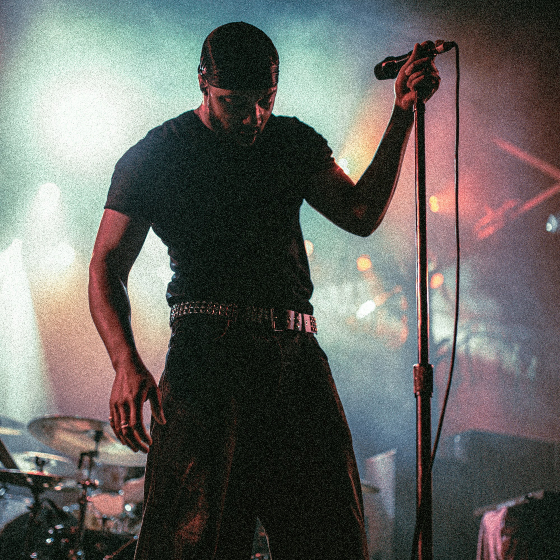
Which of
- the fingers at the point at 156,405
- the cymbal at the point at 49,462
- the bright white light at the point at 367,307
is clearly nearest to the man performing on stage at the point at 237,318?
the fingers at the point at 156,405

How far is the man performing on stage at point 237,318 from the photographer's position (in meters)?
1.18

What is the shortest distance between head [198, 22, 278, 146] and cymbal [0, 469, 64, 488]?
410cm

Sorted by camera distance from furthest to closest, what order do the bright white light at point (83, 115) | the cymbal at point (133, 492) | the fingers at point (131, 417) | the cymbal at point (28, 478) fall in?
the bright white light at point (83, 115)
the cymbal at point (133, 492)
the cymbal at point (28, 478)
the fingers at point (131, 417)

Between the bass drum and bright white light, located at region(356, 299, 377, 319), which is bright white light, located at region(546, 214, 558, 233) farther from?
the bass drum

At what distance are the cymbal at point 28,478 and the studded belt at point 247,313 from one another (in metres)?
3.97

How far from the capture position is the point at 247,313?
1323 mm

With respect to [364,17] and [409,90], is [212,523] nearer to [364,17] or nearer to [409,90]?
[409,90]

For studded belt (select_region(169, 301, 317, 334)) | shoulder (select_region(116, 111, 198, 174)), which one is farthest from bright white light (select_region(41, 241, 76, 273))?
studded belt (select_region(169, 301, 317, 334))

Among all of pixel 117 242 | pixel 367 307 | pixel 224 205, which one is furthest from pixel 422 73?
pixel 367 307

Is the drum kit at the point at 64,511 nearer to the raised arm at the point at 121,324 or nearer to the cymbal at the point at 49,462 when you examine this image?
the cymbal at the point at 49,462

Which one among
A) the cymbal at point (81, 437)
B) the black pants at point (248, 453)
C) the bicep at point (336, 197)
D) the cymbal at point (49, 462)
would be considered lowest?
the cymbal at point (49, 462)

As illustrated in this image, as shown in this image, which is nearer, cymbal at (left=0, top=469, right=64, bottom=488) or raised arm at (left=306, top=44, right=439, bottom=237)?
raised arm at (left=306, top=44, right=439, bottom=237)

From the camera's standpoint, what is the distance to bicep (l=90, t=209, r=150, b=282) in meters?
1.39

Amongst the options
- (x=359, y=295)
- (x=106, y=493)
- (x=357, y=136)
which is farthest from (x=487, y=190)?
(x=106, y=493)
